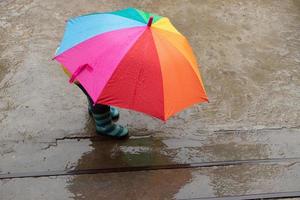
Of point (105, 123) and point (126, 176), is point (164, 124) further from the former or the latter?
point (126, 176)

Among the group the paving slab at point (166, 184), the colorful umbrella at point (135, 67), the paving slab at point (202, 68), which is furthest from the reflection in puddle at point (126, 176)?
the colorful umbrella at point (135, 67)

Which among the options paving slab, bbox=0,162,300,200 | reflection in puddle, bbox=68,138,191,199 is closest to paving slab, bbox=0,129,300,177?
reflection in puddle, bbox=68,138,191,199

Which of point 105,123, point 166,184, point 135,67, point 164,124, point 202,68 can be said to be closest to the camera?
point 135,67

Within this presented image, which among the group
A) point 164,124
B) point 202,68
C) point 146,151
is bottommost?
point 146,151

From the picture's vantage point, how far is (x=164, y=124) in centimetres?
400

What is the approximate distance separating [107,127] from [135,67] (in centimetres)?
81

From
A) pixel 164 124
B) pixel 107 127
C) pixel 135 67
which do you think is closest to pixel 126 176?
pixel 107 127

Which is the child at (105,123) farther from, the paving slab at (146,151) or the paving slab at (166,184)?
the paving slab at (166,184)

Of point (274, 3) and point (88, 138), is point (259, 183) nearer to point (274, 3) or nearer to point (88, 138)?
point (88, 138)

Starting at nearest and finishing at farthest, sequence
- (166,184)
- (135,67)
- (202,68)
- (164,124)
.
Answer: (135,67)
(166,184)
(164,124)
(202,68)

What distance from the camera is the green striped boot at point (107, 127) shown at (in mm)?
3704

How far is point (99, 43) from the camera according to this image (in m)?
3.18

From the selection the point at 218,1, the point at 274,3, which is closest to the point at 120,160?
the point at 218,1

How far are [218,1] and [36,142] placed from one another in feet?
9.86
